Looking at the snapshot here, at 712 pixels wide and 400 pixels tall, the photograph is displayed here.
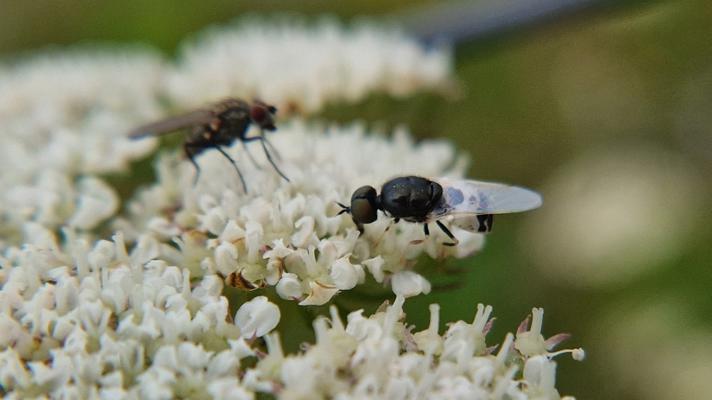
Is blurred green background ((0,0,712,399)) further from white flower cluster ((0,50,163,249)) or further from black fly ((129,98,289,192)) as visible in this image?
white flower cluster ((0,50,163,249))

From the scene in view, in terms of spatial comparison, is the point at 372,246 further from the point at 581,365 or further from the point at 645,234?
the point at 645,234

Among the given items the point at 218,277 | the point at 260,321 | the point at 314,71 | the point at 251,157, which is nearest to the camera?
the point at 260,321

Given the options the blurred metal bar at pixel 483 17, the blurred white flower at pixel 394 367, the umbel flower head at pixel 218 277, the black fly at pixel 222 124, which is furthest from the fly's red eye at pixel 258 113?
the blurred metal bar at pixel 483 17

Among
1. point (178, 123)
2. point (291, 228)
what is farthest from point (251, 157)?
point (291, 228)

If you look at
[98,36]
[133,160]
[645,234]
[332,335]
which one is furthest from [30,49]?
[332,335]

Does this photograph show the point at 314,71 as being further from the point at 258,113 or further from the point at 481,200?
the point at 481,200

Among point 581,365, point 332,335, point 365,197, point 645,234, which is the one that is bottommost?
point 581,365
